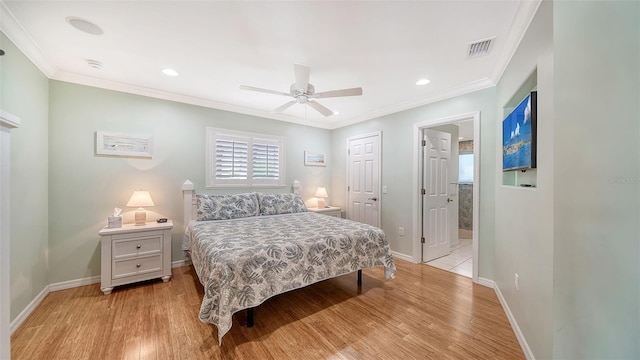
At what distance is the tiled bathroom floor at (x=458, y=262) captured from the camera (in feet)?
10.5

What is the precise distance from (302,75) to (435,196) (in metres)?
2.84

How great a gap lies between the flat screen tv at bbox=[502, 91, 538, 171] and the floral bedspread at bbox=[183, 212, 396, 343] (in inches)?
58.1

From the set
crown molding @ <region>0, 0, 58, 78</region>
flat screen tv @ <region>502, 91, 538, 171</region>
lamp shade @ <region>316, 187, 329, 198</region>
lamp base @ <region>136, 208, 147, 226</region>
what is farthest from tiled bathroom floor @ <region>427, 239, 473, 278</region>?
crown molding @ <region>0, 0, 58, 78</region>

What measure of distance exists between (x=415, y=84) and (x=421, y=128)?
0.77 meters

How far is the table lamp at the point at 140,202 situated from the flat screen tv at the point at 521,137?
3.88 m

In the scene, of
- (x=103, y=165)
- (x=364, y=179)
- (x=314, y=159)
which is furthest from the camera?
(x=314, y=159)

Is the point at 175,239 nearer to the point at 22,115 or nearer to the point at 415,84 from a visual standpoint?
the point at 22,115

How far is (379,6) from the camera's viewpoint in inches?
62.6

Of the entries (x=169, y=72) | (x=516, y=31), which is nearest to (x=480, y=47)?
(x=516, y=31)

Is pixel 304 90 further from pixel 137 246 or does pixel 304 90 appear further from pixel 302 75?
pixel 137 246

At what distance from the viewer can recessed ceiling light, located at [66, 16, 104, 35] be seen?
1.76m

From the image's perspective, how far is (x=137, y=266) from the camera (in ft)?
8.67

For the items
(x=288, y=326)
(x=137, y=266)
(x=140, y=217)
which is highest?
(x=140, y=217)

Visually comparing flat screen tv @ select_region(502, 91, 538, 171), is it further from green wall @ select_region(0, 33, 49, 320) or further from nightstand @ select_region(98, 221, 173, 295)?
green wall @ select_region(0, 33, 49, 320)
